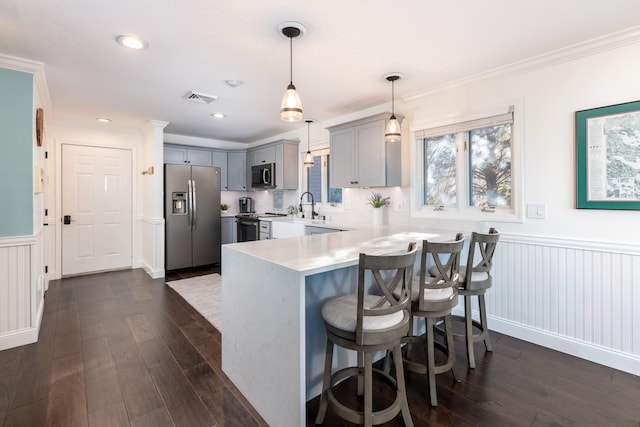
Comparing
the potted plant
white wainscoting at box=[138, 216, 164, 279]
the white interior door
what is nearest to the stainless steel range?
white wainscoting at box=[138, 216, 164, 279]

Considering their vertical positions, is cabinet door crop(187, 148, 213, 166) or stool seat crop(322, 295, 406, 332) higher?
cabinet door crop(187, 148, 213, 166)

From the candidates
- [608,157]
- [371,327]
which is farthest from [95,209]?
[608,157]

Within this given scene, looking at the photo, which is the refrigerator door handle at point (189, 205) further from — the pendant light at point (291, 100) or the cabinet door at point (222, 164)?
the pendant light at point (291, 100)

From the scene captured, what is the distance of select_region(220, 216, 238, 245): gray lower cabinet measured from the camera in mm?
6012

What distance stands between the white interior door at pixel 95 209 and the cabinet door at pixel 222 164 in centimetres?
148

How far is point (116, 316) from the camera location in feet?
10.8

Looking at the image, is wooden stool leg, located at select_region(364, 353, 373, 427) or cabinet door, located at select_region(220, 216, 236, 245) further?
cabinet door, located at select_region(220, 216, 236, 245)

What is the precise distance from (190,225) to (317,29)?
13.7ft

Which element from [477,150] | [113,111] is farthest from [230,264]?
[113,111]

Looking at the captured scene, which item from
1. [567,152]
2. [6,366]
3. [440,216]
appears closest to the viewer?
[6,366]

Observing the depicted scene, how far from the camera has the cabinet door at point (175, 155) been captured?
561 centimetres

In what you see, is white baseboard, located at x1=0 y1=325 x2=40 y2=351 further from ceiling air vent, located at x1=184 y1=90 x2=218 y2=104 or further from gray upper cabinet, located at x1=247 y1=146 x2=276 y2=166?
gray upper cabinet, located at x1=247 y1=146 x2=276 y2=166

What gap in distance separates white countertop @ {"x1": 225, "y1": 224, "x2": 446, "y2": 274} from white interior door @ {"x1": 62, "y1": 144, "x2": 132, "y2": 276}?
13.8 feet

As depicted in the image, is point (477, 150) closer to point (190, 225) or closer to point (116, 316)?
point (116, 316)
